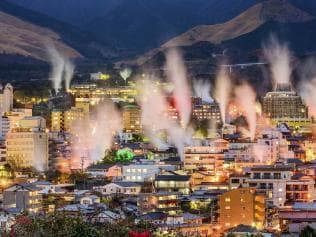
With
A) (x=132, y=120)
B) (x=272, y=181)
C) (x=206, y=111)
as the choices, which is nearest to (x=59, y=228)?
(x=272, y=181)

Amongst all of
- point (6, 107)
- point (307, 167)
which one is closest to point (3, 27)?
point (6, 107)

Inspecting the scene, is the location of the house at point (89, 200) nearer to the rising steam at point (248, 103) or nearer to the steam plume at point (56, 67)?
the rising steam at point (248, 103)

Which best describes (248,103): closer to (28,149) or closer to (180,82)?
(180,82)

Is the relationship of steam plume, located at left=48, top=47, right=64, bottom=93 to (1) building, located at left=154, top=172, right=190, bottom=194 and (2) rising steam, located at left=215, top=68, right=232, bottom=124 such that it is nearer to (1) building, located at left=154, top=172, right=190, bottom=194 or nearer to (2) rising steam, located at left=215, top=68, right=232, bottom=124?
(2) rising steam, located at left=215, top=68, right=232, bottom=124

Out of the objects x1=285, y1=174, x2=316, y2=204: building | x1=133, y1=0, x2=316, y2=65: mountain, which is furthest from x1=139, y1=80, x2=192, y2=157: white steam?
x1=133, y1=0, x2=316, y2=65: mountain

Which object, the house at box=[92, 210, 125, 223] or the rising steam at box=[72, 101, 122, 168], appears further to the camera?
the rising steam at box=[72, 101, 122, 168]
